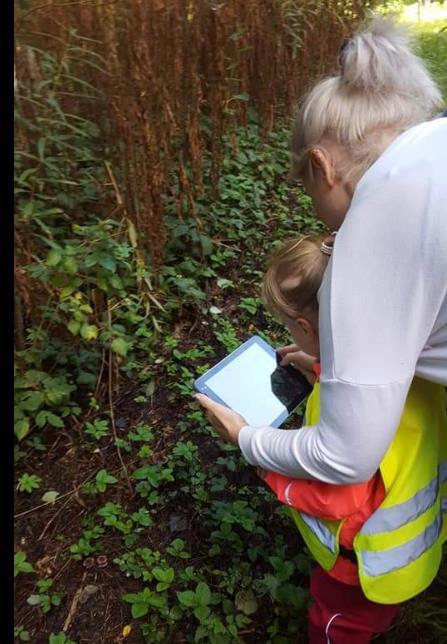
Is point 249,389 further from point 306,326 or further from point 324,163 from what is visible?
point 324,163

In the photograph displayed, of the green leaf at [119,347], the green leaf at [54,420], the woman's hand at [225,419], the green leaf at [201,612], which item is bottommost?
the green leaf at [201,612]

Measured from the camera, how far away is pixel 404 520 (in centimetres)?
127

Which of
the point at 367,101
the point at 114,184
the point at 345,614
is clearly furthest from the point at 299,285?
the point at 114,184

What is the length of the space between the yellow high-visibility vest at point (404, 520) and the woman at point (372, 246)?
6.8 inches

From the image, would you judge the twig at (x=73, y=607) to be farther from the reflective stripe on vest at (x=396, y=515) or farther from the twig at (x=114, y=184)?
the twig at (x=114, y=184)

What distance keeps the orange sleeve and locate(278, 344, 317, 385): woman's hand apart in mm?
494

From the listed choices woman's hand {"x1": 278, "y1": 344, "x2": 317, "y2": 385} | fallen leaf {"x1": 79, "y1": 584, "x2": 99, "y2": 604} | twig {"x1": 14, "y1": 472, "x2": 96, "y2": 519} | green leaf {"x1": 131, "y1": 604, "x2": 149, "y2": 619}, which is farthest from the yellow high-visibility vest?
twig {"x1": 14, "y1": 472, "x2": 96, "y2": 519}

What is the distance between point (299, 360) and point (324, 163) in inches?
29.6

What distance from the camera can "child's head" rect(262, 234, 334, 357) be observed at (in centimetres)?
140

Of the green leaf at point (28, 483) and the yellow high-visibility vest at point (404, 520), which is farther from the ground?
the yellow high-visibility vest at point (404, 520)

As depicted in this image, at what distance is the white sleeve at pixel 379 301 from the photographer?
91 cm

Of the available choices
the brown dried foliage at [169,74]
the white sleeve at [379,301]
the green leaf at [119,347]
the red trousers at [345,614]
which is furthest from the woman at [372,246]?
the brown dried foliage at [169,74]

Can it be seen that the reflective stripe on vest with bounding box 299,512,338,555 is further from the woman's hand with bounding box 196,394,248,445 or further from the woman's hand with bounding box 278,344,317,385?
the woman's hand with bounding box 278,344,317,385

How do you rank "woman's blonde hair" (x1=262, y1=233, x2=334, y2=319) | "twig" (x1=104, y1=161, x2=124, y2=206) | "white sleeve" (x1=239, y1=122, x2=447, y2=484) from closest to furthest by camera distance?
"white sleeve" (x1=239, y1=122, x2=447, y2=484), "woman's blonde hair" (x1=262, y1=233, x2=334, y2=319), "twig" (x1=104, y1=161, x2=124, y2=206)
